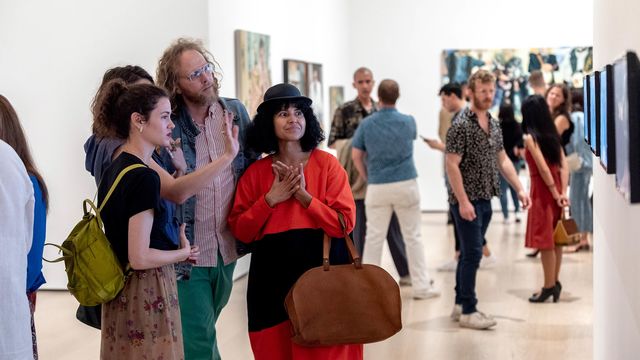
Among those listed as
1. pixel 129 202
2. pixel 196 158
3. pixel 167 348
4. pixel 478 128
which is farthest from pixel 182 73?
pixel 478 128

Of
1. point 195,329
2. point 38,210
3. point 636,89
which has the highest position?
point 636,89

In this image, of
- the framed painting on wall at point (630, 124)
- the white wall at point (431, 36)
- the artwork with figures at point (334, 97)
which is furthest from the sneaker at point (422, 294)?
the white wall at point (431, 36)

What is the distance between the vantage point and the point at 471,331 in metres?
7.21

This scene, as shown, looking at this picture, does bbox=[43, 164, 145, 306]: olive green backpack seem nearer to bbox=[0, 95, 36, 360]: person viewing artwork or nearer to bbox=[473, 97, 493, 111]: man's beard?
bbox=[0, 95, 36, 360]: person viewing artwork

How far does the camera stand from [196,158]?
442 centimetres

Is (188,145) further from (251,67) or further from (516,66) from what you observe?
→ (516,66)

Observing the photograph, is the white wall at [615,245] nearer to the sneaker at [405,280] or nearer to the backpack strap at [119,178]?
the backpack strap at [119,178]

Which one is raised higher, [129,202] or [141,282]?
[129,202]

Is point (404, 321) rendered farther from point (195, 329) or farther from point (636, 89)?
point (636, 89)

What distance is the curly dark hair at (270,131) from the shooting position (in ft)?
14.4

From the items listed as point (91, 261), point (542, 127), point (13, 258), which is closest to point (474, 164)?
point (542, 127)

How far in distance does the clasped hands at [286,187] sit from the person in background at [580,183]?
7.50 m

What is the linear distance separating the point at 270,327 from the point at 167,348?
0.79 meters

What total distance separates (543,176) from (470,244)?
1.32 meters
